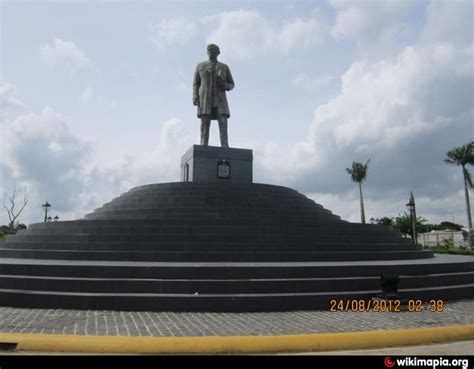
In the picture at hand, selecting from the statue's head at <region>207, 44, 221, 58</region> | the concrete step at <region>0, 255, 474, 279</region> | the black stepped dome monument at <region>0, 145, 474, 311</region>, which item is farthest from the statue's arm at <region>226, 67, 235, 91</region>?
the concrete step at <region>0, 255, 474, 279</region>

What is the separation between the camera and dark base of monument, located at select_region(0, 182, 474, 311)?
7.69 meters

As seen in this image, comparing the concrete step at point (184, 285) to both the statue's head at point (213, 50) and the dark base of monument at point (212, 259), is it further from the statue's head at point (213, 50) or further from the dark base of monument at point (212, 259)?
the statue's head at point (213, 50)

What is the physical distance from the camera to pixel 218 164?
17.0m

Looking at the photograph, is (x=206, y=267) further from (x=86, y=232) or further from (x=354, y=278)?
(x=86, y=232)

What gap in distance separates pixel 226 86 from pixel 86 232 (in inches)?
385

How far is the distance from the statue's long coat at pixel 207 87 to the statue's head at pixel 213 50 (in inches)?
13.4

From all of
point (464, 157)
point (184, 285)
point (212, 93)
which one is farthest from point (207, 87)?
point (464, 157)

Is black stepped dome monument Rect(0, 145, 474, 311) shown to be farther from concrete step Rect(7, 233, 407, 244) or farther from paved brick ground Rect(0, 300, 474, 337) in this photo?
paved brick ground Rect(0, 300, 474, 337)

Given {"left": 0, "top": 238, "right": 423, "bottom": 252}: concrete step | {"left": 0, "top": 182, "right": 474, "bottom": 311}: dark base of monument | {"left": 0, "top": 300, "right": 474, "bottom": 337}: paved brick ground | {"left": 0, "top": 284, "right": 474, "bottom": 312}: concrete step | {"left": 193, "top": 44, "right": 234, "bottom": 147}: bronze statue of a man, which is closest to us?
{"left": 0, "top": 300, "right": 474, "bottom": 337}: paved brick ground

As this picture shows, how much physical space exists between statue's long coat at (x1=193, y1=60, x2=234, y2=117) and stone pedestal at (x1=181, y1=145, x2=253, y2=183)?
205cm

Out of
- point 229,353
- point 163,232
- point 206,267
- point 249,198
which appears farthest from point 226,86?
point 229,353

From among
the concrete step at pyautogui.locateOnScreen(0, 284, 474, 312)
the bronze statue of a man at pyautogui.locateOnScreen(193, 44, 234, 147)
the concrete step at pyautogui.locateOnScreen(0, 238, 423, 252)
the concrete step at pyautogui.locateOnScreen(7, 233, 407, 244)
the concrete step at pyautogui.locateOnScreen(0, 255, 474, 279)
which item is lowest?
the concrete step at pyautogui.locateOnScreen(0, 284, 474, 312)
